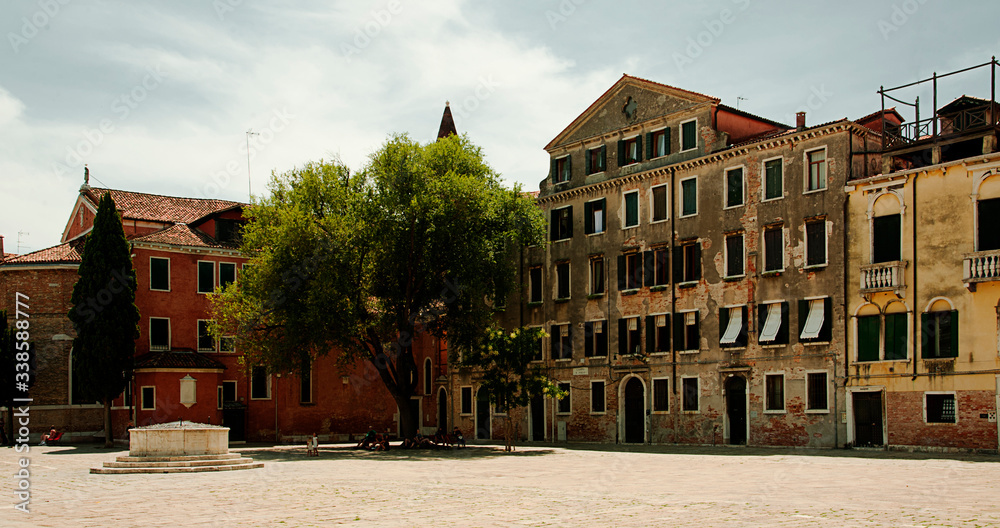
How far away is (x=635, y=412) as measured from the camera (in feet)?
133

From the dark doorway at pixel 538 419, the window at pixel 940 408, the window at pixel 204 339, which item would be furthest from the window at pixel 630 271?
the window at pixel 204 339

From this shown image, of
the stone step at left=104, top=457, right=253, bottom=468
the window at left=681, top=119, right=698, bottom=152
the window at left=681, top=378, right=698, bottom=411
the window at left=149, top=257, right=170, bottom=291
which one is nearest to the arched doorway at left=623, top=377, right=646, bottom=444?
the window at left=681, top=378, right=698, bottom=411

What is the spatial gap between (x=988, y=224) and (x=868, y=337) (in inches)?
210

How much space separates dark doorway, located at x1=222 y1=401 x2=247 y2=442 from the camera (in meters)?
46.8

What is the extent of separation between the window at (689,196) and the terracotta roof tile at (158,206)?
2352 cm

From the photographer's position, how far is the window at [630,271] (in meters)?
40.6

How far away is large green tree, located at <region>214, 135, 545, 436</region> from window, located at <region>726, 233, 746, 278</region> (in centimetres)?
840

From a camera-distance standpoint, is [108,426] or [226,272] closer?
[108,426]

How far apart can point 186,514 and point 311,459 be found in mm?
17870

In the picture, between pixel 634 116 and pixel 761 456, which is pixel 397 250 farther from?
pixel 761 456

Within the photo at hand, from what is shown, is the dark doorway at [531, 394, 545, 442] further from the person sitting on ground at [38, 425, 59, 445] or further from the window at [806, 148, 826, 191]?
the person sitting on ground at [38, 425, 59, 445]

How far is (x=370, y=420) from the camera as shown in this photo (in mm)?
50844

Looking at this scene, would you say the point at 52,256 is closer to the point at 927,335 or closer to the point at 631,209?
the point at 631,209

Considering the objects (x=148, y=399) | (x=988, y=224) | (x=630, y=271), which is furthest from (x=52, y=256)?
(x=988, y=224)
